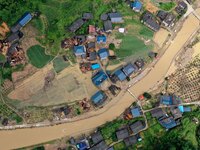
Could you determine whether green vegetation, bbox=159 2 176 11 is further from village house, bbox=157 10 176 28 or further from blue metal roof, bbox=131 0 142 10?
blue metal roof, bbox=131 0 142 10

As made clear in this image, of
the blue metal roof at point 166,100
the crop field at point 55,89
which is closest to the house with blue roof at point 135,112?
the blue metal roof at point 166,100

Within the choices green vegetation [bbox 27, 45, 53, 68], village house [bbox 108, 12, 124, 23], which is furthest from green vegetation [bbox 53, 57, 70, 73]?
village house [bbox 108, 12, 124, 23]

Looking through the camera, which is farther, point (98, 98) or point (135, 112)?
point (98, 98)

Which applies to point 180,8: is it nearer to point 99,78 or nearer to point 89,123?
point 99,78

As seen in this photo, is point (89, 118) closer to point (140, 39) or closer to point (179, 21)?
point (140, 39)

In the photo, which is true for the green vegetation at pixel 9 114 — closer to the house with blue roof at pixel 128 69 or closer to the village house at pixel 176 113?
the house with blue roof at pixel 128 69

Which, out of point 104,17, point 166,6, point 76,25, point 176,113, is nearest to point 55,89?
point 76,25

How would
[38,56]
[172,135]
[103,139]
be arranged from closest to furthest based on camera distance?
[103,139] < [172,135] < [38,56]

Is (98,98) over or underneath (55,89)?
underneath
